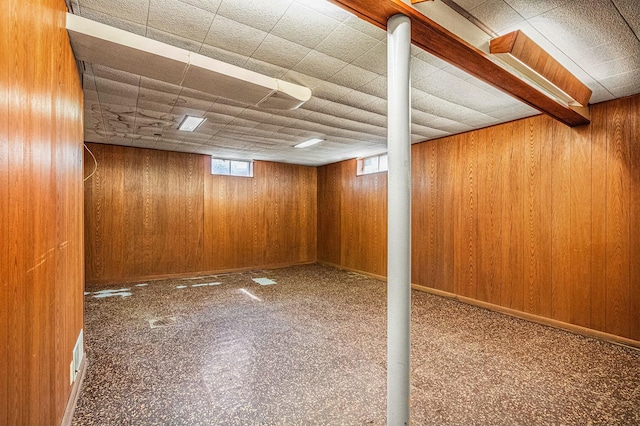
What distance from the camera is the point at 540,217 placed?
3639mm

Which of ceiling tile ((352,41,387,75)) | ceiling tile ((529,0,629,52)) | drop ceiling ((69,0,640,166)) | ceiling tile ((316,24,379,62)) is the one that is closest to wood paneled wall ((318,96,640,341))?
drop ceiling ((69,0,640,166))

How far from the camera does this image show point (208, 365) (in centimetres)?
251

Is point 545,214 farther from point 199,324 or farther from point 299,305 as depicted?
point 199,324

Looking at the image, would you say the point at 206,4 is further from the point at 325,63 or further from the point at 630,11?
the point at 630,11

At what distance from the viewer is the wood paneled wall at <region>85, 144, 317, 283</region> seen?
542cm

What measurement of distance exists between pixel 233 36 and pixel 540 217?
3.91 metres

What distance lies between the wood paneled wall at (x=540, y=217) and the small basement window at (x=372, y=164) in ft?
3.03

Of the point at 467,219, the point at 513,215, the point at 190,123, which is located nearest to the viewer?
the point at 513,215

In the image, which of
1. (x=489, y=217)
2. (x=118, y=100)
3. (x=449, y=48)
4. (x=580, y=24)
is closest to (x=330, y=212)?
(x=489, y=217)

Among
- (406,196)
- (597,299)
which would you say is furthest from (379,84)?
(597,299)

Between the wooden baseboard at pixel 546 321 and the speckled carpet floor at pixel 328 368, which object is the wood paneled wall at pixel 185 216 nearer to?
the speckled carpet floor at pixel 328 368

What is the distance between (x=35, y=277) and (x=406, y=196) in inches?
66.2

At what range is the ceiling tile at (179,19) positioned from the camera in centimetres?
180

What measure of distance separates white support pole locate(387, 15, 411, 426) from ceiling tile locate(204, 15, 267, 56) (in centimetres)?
109
